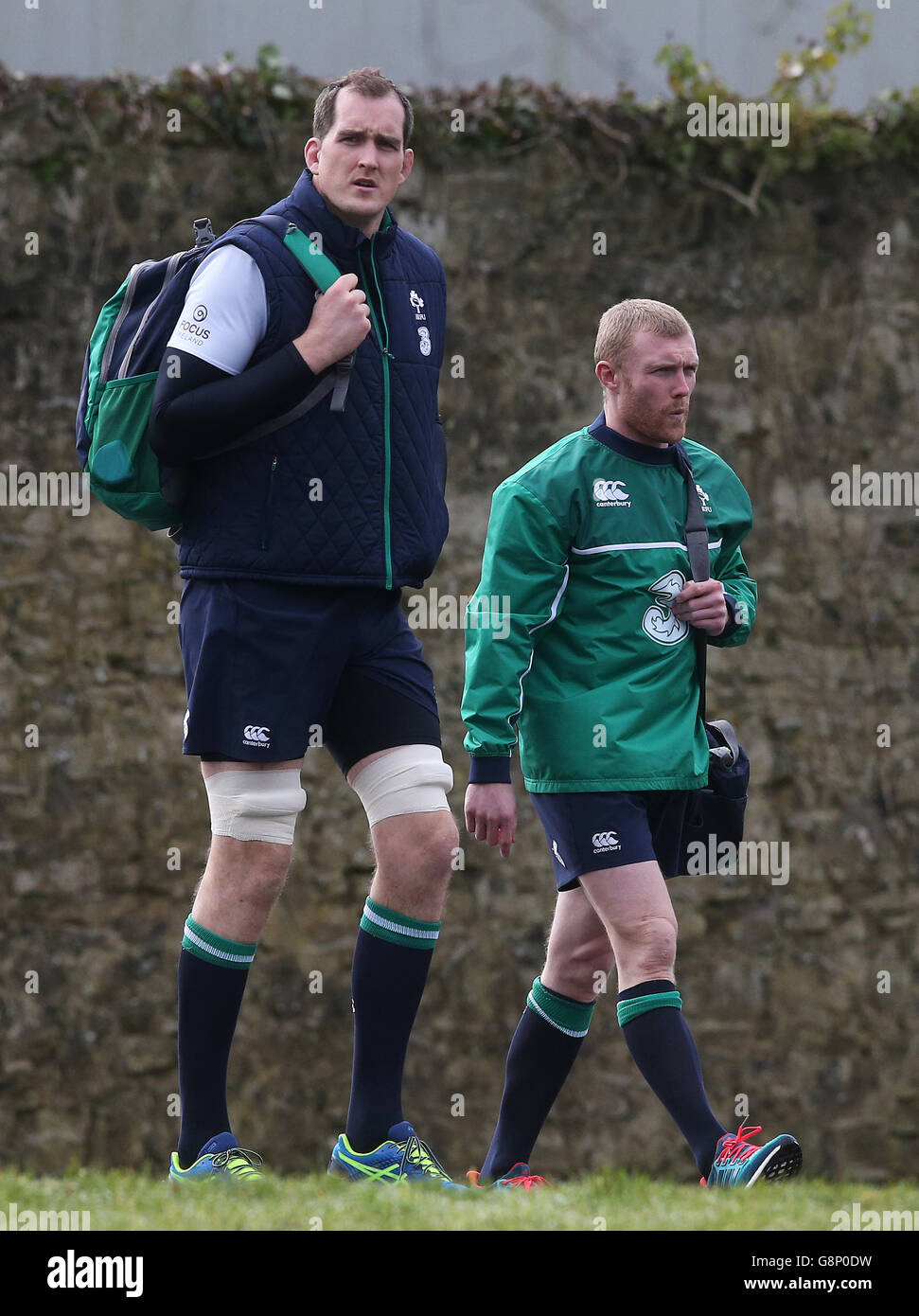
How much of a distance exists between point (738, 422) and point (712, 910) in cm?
204

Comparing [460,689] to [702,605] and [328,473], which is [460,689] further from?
[328,473]

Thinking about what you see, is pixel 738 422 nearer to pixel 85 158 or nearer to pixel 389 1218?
pixel 85 158

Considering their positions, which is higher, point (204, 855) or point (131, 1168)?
point (204, 855)

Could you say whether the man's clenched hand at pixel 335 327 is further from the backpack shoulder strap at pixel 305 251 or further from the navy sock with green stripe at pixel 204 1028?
the navy sock with green stripe at pixel 204 1028

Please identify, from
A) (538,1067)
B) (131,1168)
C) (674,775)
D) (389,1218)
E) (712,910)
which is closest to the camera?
(389,1218)

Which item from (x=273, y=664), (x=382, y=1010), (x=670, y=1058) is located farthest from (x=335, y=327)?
(x=670, y=1058)

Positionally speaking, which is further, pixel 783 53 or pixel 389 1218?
pixel 783 53

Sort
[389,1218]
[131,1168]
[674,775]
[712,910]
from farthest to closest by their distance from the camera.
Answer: [712,910] < [131,1168] < [674,775] < [389,1218]

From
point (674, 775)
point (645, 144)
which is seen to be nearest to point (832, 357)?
point (645, 144)

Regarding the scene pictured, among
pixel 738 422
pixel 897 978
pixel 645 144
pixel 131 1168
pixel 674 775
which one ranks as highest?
pixel 645 144

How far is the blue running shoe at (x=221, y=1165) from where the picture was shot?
3258 millimetres

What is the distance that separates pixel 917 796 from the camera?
6.86m

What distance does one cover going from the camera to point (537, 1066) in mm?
3826


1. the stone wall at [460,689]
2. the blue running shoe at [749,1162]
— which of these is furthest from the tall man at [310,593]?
the stone wall at [460,689]
